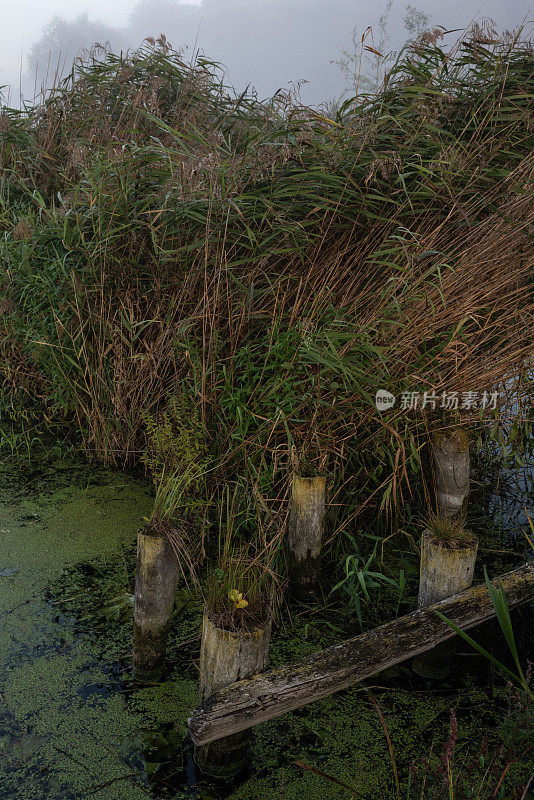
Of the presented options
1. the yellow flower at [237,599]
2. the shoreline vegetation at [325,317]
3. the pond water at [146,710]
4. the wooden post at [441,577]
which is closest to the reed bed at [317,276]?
the shoreline vegetation at [325,317]

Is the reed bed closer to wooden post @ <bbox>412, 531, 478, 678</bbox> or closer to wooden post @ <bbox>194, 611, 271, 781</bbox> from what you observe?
wooden post @ <bbox>412, 531, 478, 678</bbox>

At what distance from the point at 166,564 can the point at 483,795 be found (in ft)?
2.96

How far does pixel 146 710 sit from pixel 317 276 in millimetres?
1608

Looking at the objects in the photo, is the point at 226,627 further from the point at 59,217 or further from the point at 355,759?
the point at 59,217

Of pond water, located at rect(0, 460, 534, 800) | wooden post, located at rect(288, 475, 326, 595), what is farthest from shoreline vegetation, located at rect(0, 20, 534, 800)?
pond water, located at rect(0, 460, 534, 800)

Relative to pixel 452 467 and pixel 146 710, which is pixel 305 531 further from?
pixel 146 710

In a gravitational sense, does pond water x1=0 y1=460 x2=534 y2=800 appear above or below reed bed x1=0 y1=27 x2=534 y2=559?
below

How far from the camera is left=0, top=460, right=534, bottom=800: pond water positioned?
1428 mm

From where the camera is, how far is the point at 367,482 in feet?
7.36

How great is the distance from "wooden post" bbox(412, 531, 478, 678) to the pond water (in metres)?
0.06

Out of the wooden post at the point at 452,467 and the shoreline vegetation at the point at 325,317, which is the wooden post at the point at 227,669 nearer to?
the shoreline vegetation at the point at 325,317

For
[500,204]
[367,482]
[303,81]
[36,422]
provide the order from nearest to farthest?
[367,482] < [500,204] < [303,81] < [36,422]

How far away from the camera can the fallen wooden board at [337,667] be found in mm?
1314

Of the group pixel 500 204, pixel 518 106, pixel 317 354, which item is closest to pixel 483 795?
pixel 317 354
